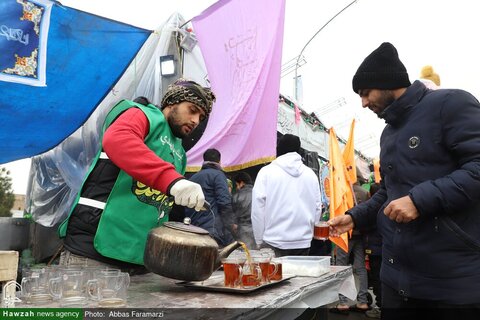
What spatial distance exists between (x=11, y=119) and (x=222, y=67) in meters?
1.90

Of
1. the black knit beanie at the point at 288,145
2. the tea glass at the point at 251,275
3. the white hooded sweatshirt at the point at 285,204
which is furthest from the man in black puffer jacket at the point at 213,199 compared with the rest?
the tea glass at the point at 251,275

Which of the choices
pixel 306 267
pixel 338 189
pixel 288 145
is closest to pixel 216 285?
pixel 306 267

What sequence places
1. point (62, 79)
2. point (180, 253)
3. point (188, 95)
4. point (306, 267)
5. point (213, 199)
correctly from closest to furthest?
point (180, 253), point (188, 95), point (306, 267), point (62, 79), point (213, 199)

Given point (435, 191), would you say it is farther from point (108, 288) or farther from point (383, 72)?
point (108, 288)

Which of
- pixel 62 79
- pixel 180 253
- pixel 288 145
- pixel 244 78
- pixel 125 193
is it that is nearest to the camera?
pixel 180 253

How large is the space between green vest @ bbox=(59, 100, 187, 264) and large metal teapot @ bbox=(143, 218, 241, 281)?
255 mm

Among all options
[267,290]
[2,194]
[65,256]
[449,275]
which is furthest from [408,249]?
[2,194]

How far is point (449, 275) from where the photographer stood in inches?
65.8

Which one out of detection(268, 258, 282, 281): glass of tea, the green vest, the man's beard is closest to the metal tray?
detection(268, 258, 282, 281): glass of tea

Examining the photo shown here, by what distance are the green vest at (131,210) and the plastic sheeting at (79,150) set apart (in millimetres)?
1887

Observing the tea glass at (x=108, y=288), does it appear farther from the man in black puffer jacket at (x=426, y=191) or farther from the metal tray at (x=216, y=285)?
the man in black puffer jacket at (x=426, y=191)

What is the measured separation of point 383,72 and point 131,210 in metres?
1.41

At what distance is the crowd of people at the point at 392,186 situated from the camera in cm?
163

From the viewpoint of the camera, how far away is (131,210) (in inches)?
69.9
